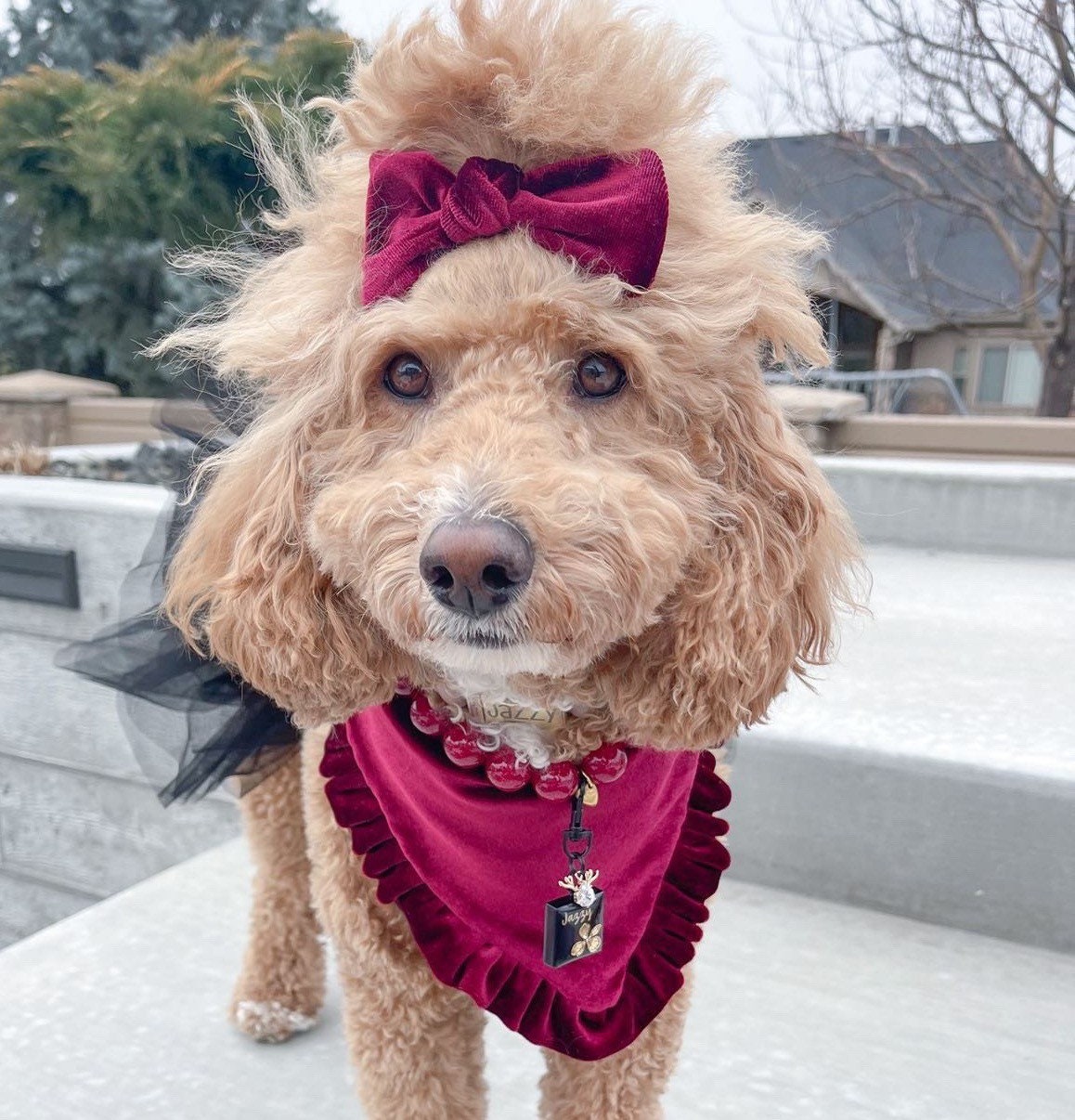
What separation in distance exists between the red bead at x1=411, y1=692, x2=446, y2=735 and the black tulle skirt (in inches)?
19.4

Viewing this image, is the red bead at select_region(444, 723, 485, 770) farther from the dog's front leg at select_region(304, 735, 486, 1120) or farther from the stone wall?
the stone wall

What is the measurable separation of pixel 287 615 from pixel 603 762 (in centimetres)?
44

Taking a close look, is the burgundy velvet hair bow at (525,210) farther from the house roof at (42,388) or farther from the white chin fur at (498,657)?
the house roof at (42,388)

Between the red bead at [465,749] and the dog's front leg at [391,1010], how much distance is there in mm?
266

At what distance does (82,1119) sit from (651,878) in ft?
3.69

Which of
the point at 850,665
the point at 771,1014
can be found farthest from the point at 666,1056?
the point at 850,665

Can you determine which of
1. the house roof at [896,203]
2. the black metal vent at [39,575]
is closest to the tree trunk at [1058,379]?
the house roof at [896,203]

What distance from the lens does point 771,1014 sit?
1891 millimetres

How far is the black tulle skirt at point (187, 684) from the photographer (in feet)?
5.83

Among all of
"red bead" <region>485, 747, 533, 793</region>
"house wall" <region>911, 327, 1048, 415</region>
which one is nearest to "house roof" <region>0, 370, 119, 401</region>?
"red bead" <region>485, 747, 533, 793</region>

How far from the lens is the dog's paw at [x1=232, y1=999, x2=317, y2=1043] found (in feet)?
6.32

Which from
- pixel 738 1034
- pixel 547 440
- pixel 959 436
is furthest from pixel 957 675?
pixel 959 436

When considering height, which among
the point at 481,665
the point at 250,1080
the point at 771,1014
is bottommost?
the point at 250,1080

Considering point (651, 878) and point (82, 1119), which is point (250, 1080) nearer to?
point (82, 1119)
